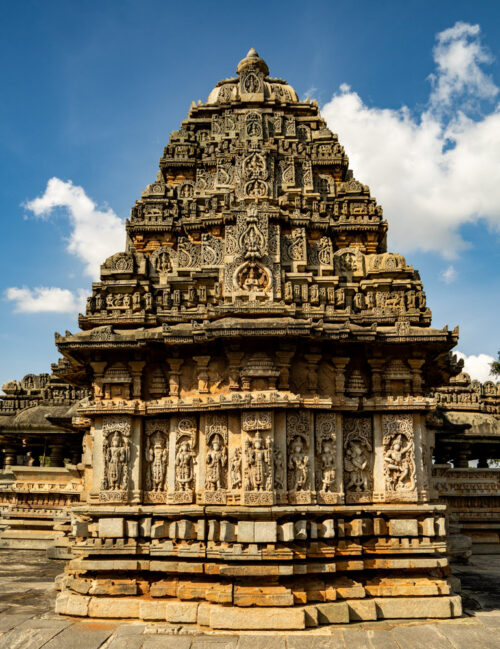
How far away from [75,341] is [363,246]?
20.9 feet

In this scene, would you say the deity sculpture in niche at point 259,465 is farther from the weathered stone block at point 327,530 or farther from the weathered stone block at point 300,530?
the weathered stone block at point 327,530

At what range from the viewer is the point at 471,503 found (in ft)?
55.4

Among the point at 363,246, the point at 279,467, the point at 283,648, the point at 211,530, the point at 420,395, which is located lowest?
the point at 283,648

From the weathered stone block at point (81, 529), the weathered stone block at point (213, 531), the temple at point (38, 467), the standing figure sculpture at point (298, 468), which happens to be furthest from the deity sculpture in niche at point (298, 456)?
the temple at point (38, 467)

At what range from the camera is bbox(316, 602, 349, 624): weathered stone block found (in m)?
8.33

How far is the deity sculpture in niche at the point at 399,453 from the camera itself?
9234mm

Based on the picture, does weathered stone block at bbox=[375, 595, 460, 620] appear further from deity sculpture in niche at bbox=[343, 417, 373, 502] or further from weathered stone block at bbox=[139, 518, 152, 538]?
weathered stone block at bbox=[139, 518, 152, 538]

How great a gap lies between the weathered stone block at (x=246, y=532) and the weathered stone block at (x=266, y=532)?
0.05 m

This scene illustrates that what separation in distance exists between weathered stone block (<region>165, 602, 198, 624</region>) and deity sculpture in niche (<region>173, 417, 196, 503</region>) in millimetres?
1499

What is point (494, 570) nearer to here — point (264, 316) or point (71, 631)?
point (264, 316)

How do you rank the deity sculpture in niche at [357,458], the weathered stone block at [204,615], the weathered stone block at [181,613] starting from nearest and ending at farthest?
1. the weathered stone block at [204,615]
2. the weathered stone block at [181,613]
3. the deity sculpture in niche at [357,458]

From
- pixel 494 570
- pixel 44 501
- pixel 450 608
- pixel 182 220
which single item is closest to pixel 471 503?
pixel 494 570

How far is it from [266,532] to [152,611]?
2.09 m

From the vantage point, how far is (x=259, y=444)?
28.5 ft
